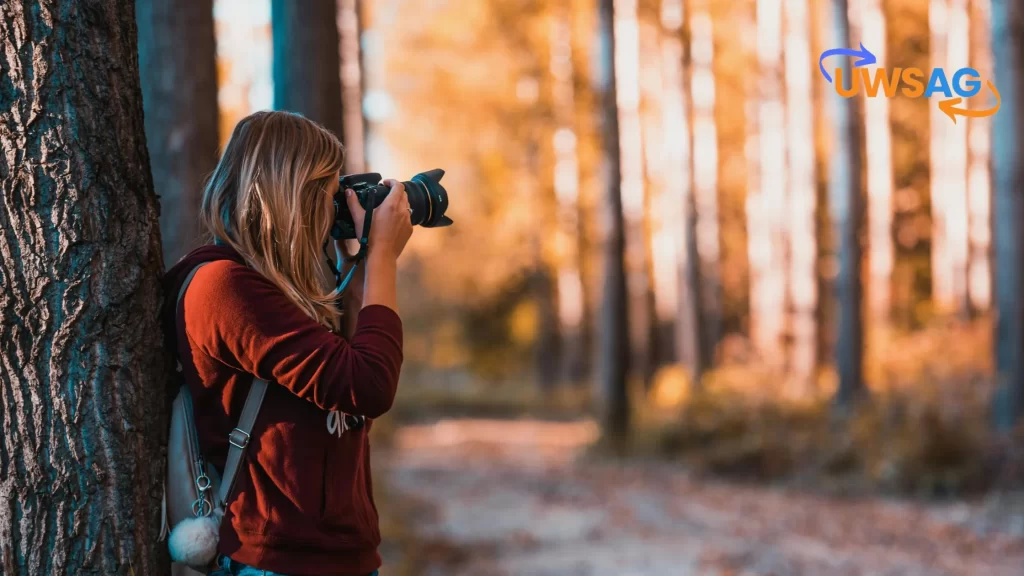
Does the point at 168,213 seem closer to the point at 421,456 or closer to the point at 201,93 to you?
the point at 201,93

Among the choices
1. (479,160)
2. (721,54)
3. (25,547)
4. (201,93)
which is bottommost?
(25,547)

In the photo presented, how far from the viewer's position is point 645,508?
9836 millimetres

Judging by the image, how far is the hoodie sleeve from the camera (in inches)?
91.3

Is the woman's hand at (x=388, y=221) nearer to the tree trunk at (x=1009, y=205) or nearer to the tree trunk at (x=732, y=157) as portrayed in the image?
the tree trunk at (x=1009, y=205)

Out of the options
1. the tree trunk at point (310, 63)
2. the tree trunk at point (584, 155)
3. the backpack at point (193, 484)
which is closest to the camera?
the backpack at point (193, 484)

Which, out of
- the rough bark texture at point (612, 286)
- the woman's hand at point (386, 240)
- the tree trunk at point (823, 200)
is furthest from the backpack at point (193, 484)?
the tree trunk at point (823, 200)

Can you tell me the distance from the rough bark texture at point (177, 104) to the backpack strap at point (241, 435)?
3363mm

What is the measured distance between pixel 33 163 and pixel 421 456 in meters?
13.1

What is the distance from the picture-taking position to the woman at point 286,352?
7.66ft

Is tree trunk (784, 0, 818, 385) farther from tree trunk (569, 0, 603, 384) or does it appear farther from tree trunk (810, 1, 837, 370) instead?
tree trunk (569, 0, 603, 384)

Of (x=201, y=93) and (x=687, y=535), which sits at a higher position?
(x=201, y=93)

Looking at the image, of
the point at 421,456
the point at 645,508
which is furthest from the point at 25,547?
the point at 421,456

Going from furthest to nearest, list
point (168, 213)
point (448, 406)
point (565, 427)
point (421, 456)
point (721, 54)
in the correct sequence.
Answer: point (448, 406), point (721, 54), point (565, 427), point (421, 456), point (168, 213)

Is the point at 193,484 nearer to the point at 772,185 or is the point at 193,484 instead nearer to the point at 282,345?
the point at 282,345
